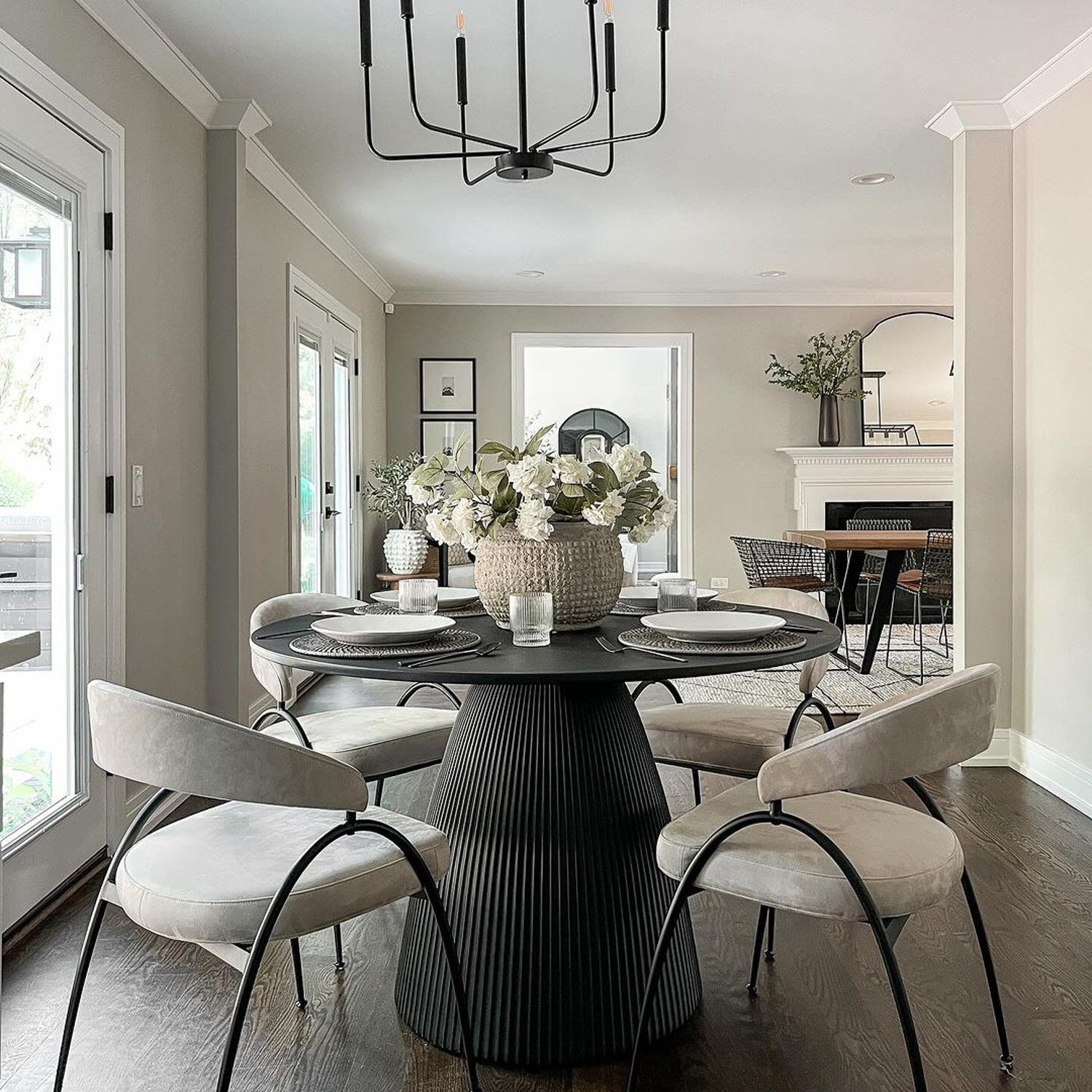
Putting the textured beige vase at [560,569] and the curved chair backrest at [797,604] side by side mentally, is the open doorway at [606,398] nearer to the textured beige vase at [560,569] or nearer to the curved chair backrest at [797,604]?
the curved chair backrest at [797,604]

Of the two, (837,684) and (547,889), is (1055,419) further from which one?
(547,889)

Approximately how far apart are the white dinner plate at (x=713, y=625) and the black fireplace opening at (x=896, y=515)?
6398 millimetres

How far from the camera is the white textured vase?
23.8 feet

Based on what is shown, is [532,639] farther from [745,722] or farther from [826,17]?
[826,17]

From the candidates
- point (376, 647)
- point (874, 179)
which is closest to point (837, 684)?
point (874, 179)

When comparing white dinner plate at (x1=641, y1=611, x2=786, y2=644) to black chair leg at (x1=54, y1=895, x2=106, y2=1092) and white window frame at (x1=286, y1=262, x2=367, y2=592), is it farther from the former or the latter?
white window frame at (x1=286, y1=262, x2=367, y2=592)

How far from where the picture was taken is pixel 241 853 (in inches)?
65.3


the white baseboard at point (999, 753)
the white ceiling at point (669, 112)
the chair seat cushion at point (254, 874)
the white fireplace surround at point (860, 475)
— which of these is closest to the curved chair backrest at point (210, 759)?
the chair seat cushion at point (254, 874)

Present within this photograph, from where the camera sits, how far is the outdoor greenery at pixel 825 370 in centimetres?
821

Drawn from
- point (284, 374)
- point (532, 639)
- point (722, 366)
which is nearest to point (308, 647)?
point (532, 639)

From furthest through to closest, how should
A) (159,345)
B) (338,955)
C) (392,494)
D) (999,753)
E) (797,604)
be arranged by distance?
1. (392,494)
2. (999,753)
3. (159,345)
4. (797,604)
5. (338,955)

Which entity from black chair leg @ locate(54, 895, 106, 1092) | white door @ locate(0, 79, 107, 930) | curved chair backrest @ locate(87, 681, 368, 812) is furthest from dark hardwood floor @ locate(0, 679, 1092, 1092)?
Result: curved chair backrest @ locate(87, 681, 368, 812)

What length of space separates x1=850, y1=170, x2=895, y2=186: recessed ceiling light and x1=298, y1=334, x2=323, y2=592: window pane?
2.94m

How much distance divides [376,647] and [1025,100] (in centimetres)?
339
